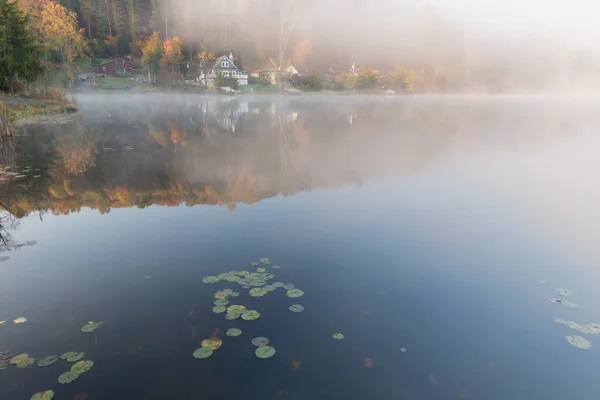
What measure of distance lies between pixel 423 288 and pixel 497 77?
204728 millimetres

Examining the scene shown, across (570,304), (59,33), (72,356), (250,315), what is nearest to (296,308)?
(250,315)

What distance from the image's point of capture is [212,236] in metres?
Answer: 10.4

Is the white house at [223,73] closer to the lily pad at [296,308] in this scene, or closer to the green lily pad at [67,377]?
the lily pad at [296,308]

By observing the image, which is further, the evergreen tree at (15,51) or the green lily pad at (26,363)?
the evergreen tree at (15,51)

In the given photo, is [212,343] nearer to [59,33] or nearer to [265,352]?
[265,352]

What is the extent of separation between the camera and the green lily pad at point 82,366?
5.40m

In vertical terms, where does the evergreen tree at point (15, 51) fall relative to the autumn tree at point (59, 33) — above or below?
below

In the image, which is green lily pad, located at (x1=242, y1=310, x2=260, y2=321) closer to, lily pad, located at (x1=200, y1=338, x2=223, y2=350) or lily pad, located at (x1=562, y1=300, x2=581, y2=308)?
lily pad, located at (x1=200, y1=338, x2=223, y2=350)

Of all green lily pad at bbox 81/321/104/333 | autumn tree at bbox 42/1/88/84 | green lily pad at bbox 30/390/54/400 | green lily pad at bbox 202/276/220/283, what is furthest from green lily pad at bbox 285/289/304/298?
autumn tree at bbox 42/1/88/84

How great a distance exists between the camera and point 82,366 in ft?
18.0

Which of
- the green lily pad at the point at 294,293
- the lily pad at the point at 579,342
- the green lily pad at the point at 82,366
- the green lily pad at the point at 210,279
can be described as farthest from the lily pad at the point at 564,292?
the green lily pad at the point at 82,366

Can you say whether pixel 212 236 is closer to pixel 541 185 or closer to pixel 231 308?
pixel 231 308

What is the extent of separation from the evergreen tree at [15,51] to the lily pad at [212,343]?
43.6 metres

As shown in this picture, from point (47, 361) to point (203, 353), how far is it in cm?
217
